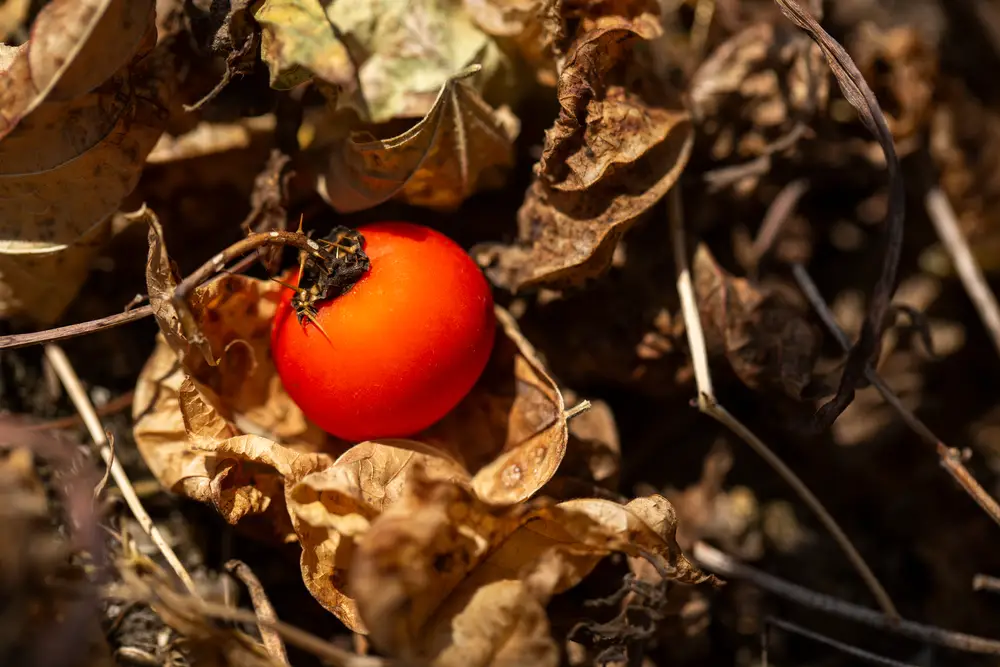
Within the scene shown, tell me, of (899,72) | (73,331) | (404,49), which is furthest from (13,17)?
(899,72)

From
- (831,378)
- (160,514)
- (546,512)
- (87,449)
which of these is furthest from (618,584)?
(87,449)

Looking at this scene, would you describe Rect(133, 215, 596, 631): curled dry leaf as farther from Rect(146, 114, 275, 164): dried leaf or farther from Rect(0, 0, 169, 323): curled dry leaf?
Rect(146, 114, 275, 164): dried leaf

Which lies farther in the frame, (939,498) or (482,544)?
(939,498)

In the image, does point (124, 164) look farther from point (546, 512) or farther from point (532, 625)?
point (532, 625)

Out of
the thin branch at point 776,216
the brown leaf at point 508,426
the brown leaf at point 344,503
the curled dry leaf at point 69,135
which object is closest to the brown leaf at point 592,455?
the brown leaf at point 508,426

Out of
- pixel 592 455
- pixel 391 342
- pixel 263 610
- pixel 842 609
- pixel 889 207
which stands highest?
pixel 889 207

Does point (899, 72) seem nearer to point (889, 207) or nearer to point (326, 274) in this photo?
point (889, 207)
